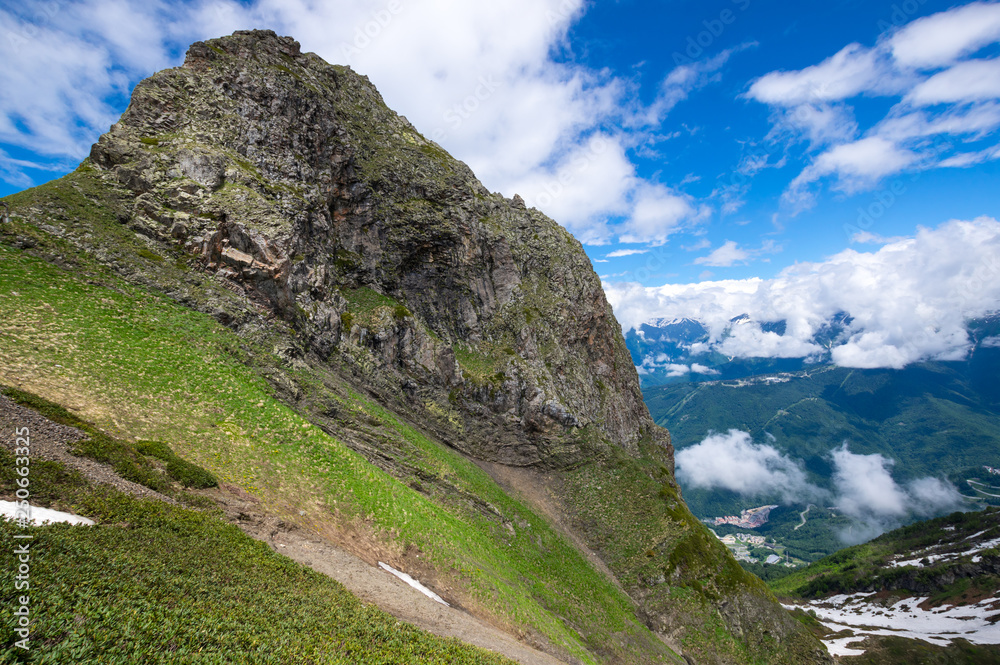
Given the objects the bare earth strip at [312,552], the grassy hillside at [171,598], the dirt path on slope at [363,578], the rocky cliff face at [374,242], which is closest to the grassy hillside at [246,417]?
the dirt path on slope at [363,578]

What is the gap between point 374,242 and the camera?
62.0 m

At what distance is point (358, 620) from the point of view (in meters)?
14.6

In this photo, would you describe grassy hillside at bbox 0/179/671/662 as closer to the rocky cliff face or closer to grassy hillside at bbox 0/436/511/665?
the rocky cliff face

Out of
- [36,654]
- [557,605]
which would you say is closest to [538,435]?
[557,605]

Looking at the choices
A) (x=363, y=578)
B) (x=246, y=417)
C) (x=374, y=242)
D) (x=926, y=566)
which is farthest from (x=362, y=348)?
(x=926, y=566)

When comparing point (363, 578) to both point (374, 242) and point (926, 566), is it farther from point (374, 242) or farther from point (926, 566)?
point (926, 566)

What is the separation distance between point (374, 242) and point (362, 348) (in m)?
20.1

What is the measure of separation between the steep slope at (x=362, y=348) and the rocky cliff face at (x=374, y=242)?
1.05ft

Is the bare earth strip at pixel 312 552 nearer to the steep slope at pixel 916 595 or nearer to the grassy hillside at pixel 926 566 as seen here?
the steep slope at pixel 916 595

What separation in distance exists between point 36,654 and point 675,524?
56916 mm

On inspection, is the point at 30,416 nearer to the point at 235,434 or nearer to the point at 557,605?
the point at 235,434

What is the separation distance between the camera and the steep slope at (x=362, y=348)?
81.1 ft

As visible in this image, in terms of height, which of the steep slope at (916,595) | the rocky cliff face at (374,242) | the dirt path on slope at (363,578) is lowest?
the steep slope at (916,595)

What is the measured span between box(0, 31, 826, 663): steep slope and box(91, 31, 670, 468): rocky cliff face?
320 millimetres
